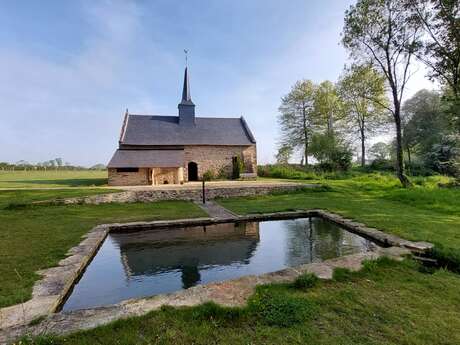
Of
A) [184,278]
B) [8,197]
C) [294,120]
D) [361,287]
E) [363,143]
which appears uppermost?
[294,120]

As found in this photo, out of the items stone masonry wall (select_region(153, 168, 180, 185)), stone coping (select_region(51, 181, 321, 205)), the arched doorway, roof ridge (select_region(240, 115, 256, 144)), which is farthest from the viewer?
roof ridge (select_region(240, 115, 256, 144))

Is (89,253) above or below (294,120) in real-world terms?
below

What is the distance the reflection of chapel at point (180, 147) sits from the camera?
1831cm

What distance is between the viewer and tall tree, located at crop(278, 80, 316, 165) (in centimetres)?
2947

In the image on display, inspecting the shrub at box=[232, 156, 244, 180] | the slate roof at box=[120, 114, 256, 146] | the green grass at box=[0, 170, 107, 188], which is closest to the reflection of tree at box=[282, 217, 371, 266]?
the shrub at box=[232, 156, 244, 180]

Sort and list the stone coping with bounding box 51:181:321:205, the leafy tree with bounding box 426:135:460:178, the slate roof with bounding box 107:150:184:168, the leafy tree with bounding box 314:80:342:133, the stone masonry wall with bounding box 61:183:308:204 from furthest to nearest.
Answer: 1. the leafy tree with bounding box 314:80:342:133
2. the leafy tree with bounding box 426:135:460:178
3. the slate roof with bounding box 107:150:184:168
4. the stone masonry wall with bounding box 61:183:308:204
5. the stone coping with bounding box 51:181:321:205

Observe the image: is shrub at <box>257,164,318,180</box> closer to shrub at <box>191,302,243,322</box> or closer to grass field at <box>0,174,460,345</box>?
grass field at <box>0,174,460,345</box>

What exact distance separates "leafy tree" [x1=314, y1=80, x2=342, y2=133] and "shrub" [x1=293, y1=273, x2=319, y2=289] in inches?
1094

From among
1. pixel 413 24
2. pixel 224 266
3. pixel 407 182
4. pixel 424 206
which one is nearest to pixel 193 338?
pixel 224 266

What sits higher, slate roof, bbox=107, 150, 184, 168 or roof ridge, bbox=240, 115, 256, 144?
roof ridge, bbox=240, 115, 256, 144

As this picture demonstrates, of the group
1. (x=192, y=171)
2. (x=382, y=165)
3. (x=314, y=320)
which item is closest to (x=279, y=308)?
(x=314, y=320)

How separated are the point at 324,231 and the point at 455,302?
4.25 metres

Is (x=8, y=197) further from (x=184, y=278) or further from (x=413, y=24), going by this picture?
(x=413, y=24)

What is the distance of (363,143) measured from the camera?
28.0 meters
